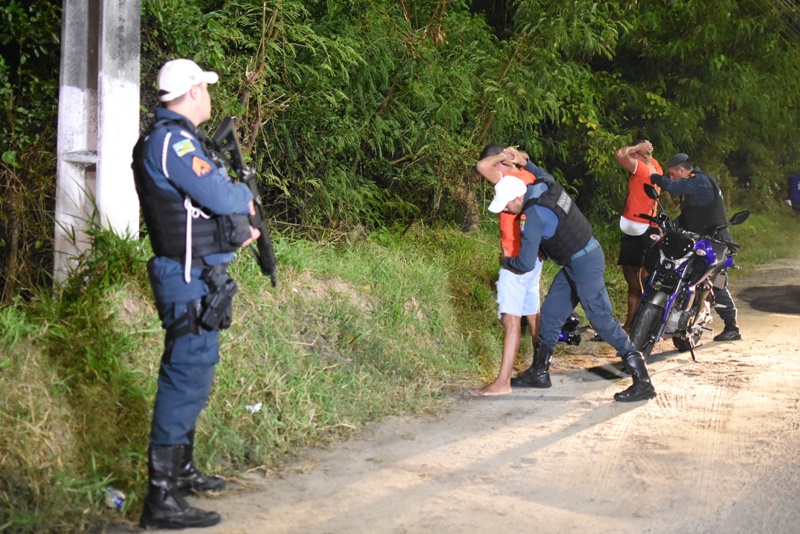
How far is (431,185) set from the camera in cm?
991

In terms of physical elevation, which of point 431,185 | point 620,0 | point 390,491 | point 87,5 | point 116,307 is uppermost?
point 620,0

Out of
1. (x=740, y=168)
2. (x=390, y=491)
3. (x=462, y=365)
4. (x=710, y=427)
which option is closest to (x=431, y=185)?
(x=462, y=365)

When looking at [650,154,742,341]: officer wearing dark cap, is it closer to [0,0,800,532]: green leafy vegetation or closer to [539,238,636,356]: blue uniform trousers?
[0,0,800,532]: green leafy vegetation

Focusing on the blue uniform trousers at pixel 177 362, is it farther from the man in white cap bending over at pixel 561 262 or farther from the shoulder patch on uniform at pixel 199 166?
the man in white cap bending over at pixel 561 262

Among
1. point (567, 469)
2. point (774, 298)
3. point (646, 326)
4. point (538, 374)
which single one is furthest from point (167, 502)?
point (774, 298)

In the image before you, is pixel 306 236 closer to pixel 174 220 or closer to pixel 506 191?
pixel 506 191

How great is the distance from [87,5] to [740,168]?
2037 cm

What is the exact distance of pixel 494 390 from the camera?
7.05m

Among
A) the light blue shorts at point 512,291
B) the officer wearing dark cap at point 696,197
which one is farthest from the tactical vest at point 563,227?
the officer wearing dark cap at point 696,197

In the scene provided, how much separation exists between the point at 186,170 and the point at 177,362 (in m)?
0.90

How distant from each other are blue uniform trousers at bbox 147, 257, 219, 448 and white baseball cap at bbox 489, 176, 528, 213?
2.76m

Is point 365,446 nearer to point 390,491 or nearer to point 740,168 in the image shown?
point 390,491

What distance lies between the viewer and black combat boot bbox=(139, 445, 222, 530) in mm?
4363

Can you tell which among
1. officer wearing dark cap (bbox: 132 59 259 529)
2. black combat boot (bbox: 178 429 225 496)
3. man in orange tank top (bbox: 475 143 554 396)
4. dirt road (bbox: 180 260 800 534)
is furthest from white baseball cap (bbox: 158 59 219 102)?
man in orange tank top (bbox: 475 143 554 396)
